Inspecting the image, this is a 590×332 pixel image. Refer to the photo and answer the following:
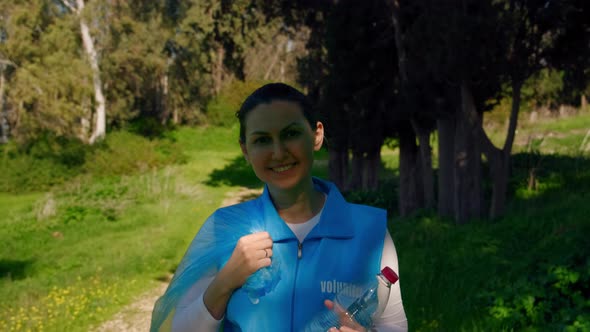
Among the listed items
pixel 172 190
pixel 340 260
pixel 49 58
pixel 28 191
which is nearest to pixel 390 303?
pixel 340 260

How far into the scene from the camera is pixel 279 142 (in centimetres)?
191

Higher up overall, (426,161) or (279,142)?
(279,142)

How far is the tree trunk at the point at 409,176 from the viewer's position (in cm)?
1213

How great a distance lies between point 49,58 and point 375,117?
58.2 ft

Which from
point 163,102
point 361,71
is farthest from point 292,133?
point 163,102

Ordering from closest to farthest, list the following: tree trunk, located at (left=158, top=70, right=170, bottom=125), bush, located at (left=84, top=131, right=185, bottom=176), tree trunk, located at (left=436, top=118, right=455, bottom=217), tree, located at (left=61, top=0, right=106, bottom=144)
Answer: tree trunk, located at (left=436, top=118, right=455, bottom=217)
bush, located at (left=84, top=131, right=185, bottom=176)
tree, located at (left=61, top=0, right=106, bottom=144)
tree trunk, located at (left=158, top=70, right=170, bottom=125)

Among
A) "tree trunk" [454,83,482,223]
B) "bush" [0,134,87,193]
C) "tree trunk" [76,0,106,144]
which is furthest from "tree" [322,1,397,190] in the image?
"tree trunk" [76,0,106,144]

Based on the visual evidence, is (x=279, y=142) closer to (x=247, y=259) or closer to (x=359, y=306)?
(x=247, y=259)

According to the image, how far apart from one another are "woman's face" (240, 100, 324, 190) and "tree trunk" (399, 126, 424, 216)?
10.4 metres

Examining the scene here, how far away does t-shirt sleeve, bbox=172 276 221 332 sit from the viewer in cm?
176

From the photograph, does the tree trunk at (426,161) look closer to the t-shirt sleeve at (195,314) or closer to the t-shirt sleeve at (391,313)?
the t-shirt sleeve at (391,313)

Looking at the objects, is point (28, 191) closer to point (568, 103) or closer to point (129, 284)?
point (129, 284)

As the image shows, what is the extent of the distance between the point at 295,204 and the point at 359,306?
44cm

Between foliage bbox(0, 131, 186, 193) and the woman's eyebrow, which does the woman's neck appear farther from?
foliage bbox(0, 131, 186, 193)
